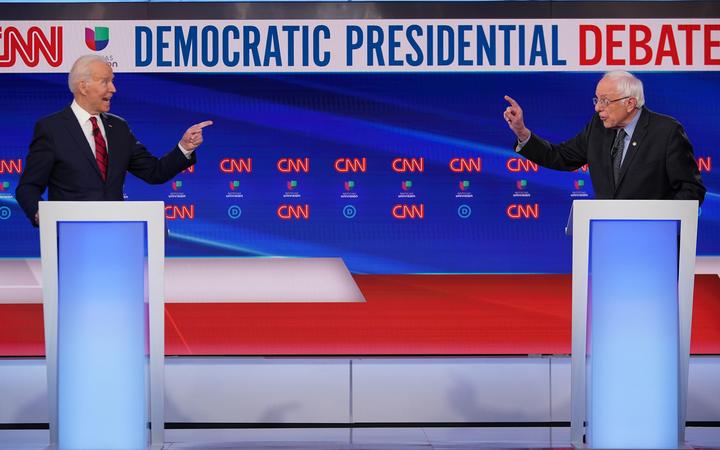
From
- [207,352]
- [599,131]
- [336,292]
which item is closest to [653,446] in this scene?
[599,131]

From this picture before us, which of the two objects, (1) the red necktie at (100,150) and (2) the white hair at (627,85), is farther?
(1) the red necktie at (100,150)

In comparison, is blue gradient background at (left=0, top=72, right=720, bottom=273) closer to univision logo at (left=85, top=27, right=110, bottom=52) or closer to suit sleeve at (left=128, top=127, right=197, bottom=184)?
univision logo at (left=85, top=27, right=110, bottom=52)

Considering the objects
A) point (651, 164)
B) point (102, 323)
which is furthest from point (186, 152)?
point (651, 164)

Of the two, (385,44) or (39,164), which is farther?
(385,44)

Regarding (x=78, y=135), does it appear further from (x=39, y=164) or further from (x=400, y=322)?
(x=400, y=322)

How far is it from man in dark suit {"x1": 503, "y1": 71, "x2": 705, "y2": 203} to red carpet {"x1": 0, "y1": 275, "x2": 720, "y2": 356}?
52.9 inches

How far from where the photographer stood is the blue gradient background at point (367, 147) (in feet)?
17.3

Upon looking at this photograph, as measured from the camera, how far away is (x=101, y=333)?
7.97 ft

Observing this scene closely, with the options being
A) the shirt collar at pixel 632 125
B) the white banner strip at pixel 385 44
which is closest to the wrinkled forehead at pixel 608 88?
the shirt collar at pixel 632 125

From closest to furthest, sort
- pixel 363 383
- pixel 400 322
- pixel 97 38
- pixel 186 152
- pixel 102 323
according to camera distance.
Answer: pixel 102 323 < pixel 186 152 < pixel 363 383 < pixel 400 322 < pixel 97 38

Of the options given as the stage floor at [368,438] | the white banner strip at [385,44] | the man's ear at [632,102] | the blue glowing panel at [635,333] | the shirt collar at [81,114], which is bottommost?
the stage floor at [368,438]

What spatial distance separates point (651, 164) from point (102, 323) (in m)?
1.63

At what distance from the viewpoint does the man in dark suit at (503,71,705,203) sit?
2.78 metres

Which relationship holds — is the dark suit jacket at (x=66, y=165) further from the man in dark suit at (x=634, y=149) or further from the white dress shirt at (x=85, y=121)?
the man in dark suit at (x=634, y=149)
